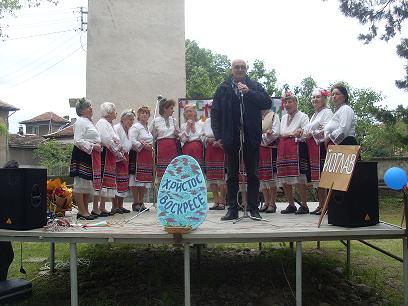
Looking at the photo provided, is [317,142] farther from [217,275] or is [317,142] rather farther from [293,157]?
[217,275]

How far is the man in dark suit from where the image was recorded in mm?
5000

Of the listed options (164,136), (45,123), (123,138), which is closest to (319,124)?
(164,136)

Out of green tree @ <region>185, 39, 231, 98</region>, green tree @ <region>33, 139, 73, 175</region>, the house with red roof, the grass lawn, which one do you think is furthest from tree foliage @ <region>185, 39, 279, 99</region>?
the grass lawn

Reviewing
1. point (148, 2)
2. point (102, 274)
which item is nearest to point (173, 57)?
point (148, 2)

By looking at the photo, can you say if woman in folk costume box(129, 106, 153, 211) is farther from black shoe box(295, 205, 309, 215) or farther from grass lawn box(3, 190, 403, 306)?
black shoe box(295, 205, 309, 215)

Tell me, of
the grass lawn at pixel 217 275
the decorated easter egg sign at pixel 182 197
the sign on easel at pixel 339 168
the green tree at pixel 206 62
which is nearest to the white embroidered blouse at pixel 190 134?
the grass lawn at pixel 217 275

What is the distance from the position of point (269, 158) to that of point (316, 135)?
2.91 feet

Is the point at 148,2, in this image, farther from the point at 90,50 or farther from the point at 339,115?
the point at 339,115

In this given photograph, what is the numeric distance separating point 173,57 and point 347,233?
366 inches

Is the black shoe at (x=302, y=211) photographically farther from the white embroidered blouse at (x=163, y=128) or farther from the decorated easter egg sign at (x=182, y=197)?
the decorated easter egg sign at (x=182, y=197)

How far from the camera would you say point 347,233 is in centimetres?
425

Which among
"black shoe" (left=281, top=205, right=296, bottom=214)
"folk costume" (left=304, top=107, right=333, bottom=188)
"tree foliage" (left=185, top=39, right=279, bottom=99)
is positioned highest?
"tree foliage" (left=185, top=39, right=279, bottom=99)

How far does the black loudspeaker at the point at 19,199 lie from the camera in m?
4.48

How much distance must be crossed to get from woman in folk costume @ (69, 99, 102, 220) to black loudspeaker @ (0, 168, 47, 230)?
29.7 inches
